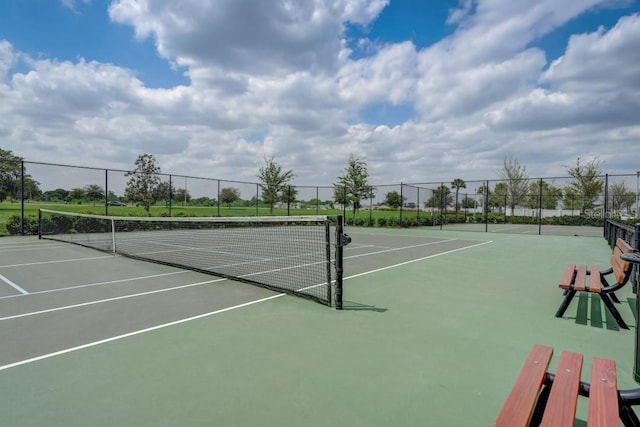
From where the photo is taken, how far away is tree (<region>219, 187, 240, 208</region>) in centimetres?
2259

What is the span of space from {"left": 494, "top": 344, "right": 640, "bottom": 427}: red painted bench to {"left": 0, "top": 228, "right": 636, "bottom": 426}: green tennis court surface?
58cm

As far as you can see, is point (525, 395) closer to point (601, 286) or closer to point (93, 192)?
point (601, 286)

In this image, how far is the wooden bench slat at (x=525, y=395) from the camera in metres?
1.61

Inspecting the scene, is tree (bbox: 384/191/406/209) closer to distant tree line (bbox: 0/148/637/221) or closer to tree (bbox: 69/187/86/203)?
distant tree line (bbox: 0/148/637/221)

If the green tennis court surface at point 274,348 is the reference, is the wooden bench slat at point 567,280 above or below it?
above

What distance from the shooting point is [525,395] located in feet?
5.86

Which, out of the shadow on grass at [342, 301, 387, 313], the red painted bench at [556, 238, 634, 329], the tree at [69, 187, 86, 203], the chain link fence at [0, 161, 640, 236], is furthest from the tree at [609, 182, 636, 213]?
the tree at [69, 187, 86, 203]

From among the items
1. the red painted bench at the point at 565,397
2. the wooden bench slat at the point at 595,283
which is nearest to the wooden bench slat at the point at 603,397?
the red painted bench at the point at 565,397

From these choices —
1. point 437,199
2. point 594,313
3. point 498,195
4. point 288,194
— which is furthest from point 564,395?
point 498,195

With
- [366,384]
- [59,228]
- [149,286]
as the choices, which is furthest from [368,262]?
[59,228]

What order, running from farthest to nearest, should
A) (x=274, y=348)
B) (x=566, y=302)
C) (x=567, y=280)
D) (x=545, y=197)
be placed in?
(x=545, y=197) → (x=567, y=280) → (x=566, y=302) → (x=274, y=348)

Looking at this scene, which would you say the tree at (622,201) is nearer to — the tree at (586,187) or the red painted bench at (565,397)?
the tree at (586,187)

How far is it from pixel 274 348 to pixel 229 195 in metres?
20.7

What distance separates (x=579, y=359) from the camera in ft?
7.13
